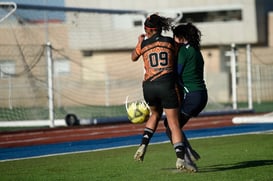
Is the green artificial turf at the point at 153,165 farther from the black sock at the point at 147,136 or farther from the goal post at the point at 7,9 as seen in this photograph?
the goal post at the point at 7,9

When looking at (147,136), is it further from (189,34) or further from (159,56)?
(189,34)

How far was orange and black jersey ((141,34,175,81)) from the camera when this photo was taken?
37.9 ft

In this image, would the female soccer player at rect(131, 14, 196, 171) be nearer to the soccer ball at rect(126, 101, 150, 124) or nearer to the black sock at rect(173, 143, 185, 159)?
the black sock at rect(173, 143, 185, 159)

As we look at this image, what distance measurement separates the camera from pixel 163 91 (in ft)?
37.6

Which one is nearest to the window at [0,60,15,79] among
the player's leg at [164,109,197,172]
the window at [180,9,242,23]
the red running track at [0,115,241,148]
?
the red running track at [0,115,241,148]

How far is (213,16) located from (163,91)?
34.7 m

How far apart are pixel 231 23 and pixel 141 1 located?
4694 mm

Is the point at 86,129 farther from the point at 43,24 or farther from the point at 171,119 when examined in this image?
the point at 171,119

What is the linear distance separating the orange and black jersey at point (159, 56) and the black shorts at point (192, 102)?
0.43 metres

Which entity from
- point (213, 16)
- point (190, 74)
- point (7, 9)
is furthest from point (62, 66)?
point (190, 74)

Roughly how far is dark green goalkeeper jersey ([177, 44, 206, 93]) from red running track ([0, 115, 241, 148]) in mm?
6838

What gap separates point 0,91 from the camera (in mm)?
27641

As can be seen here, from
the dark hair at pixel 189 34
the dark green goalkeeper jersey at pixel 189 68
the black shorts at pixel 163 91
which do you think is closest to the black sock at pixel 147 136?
the black shorts at pixel 163 91

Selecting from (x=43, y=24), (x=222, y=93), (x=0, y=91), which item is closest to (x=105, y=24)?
(x=43, y=24)
